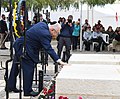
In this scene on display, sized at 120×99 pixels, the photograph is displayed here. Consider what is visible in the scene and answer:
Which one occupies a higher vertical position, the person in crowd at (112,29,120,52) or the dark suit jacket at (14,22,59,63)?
the dark suit jacket at (14,22,59,63)

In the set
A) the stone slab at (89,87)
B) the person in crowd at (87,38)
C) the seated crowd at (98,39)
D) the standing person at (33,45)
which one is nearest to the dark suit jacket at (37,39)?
the standing person at (33,45)

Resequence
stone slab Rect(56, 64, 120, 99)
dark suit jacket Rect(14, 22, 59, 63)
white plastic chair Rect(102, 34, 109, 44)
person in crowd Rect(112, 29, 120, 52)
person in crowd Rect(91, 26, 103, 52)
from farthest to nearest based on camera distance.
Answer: white plastic chair Rect(102, 34, 109, 44) < person in crowd Rect(91, 26, 103, 52) < person in crowd Rect(112, 29, 120, 52) < dark suit jacket Rect(14, 22, 59, 63) < stone slab Rect(56, 64, 120, 99)

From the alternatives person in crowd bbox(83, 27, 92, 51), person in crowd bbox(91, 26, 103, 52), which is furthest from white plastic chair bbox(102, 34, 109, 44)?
person in crowd bbox(83, 27, 92, 51)

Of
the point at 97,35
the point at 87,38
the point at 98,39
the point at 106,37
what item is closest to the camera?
the point at 98,39

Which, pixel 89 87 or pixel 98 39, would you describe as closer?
pixel 89 87

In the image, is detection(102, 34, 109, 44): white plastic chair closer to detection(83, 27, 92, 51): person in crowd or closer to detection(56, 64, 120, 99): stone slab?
detection(83, 27, 92, 51): person in crowd

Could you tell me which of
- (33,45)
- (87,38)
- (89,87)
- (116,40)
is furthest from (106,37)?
(89,87)

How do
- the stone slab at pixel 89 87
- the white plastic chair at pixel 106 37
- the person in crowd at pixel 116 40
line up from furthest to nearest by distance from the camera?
1. the white plastic chair at pixel 106 37
2. the person in crowd at pixel 116 40
3. the stone slab at pixel 89 87

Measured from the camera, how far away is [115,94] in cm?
552

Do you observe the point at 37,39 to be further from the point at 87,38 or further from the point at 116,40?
the point at 87,38

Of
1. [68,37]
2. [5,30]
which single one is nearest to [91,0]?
[5,30]

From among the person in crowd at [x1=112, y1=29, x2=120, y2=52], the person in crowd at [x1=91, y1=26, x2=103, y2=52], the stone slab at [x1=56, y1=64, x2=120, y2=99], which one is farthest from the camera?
the person in crowd at [x1=91, y1=26, x2=103, y2=52]

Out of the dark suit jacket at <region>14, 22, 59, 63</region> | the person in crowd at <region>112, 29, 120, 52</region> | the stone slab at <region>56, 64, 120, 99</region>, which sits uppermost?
the dark suit jacket at <region>14, 22, 59, 63</region>

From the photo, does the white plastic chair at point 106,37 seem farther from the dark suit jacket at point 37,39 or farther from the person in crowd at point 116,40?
the dark suit jacket at point 37,39
